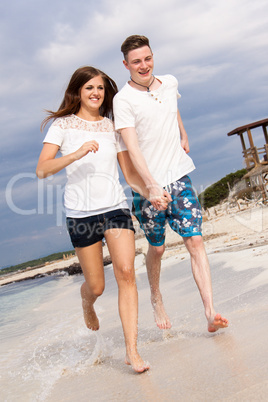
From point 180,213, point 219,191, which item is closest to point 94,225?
point 180,213

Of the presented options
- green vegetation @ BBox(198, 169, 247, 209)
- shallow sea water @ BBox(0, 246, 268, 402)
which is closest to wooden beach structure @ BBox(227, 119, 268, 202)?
green vegetation @ BBox(198, 169, 247, 209)

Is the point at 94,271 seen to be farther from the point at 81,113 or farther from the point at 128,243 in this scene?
the point at 81,113

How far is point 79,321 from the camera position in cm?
730

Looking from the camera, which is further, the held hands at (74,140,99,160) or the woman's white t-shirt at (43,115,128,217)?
the woman's white t-shirt at (43,115,128,217)

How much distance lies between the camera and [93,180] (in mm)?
3775

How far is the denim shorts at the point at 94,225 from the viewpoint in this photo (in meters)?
3.70

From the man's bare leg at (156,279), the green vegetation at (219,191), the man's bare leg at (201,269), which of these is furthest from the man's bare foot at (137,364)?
the green vegetation at (219,191)

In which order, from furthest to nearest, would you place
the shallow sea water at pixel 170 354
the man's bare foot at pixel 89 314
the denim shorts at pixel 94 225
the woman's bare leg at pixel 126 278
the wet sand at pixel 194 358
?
the man's bare foot at pixel 89 314 < the denim shorts at pixel 94 225 < the woman's bare leg at pixel 126 278 < the shallow sea water at pixel 170 354 < the wet sand at pixel 194 358

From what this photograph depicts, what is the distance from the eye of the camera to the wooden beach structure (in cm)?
2327

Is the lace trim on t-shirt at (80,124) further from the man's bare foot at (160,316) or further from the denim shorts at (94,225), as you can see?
the man's bare foot at (160,316)

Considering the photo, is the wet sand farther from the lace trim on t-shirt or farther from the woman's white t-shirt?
the lace trim on t-shirt

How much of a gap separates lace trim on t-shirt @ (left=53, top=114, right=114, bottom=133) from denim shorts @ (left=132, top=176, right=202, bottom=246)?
2.40ft

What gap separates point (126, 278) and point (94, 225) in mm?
513

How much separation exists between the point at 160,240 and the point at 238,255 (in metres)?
3.93
